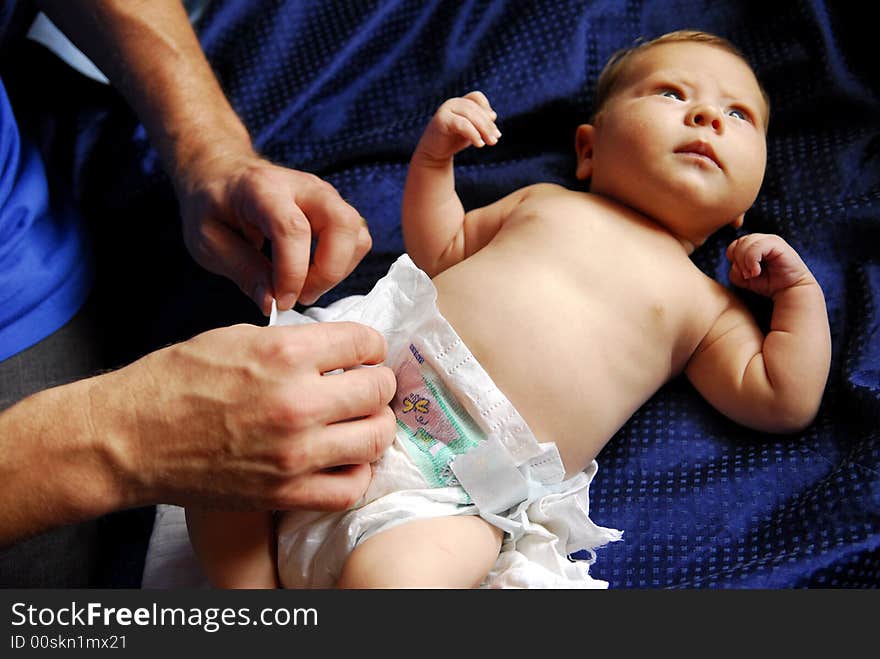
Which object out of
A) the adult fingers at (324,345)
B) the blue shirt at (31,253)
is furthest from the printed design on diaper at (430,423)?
the blue shirt at (31,253)

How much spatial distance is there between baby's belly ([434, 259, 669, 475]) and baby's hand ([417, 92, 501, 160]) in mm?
170

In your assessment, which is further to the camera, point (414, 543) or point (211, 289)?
point (211, 289)

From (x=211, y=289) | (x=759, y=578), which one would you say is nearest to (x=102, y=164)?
(x=211, y=289)

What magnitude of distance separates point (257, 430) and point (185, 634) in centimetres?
22

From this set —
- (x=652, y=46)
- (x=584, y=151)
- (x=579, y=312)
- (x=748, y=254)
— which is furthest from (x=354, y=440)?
(x=652, y=46)

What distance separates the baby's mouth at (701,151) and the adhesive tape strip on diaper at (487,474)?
50 centimetres

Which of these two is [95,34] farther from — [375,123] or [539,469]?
[539,469]

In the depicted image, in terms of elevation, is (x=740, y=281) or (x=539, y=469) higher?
(x=740, y=281)

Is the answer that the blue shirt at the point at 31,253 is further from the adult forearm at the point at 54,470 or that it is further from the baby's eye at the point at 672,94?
the baby's eye at the point at 672,94

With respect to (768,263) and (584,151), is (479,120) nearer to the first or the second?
(584,151)

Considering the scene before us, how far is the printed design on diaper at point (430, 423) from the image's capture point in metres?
0.96

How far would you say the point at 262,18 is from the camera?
1.52 metres

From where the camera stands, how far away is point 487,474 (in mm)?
955

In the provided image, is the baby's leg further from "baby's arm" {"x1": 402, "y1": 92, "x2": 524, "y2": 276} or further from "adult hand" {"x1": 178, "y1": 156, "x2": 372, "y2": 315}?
"baby's arm" {"x1": 402, "y1": 92, "x2": 524, "y2": 276}
